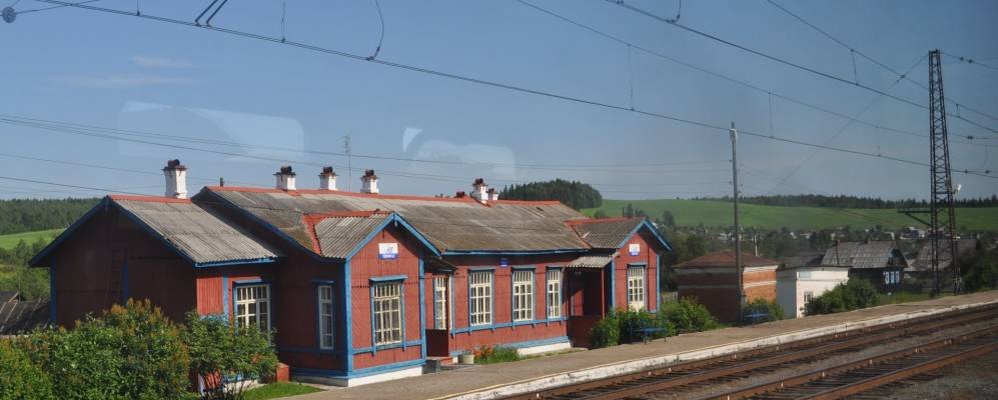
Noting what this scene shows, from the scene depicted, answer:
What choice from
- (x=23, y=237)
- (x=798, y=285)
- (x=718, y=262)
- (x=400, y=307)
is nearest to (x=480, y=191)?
(x=400, y=307)

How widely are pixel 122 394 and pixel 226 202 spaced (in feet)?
26.2

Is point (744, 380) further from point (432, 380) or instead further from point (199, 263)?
point (199, 263)

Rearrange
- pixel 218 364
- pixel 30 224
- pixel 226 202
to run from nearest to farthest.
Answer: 1. pixel 218 364
2. pixel 226 202
3. pixel 30 224

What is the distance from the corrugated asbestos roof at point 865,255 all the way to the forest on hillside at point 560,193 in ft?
72.5

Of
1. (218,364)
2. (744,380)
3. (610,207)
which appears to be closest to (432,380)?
(218,364)

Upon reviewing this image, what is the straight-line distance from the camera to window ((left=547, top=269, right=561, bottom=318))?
27.2 m

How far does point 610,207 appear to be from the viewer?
330 feet

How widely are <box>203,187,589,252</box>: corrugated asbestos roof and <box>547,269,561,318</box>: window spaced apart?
900mm

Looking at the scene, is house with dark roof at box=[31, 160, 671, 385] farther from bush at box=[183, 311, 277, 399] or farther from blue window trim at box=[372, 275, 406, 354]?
bush at box=[183, 311, 277, 399]

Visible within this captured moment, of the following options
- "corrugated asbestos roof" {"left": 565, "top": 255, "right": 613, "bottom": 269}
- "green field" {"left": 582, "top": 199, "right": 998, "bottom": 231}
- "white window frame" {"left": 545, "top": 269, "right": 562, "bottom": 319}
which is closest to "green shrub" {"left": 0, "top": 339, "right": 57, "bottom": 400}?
"white window frame" {"left": 545, "top": 269, "right": 562, "bottom": 319}

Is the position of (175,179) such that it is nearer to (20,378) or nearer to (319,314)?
(319,314)

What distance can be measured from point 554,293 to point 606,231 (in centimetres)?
290

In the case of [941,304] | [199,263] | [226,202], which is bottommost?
[941,304]

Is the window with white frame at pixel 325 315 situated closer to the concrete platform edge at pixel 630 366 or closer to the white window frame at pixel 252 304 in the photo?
the white window frame at pixel 252 304
